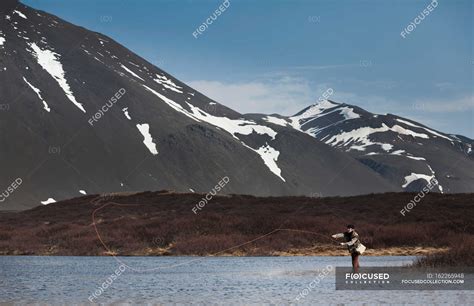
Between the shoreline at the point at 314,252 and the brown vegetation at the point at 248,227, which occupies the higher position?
the brown vegetation at the point at 248,227

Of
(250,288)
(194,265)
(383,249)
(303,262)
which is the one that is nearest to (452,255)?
(250,288)

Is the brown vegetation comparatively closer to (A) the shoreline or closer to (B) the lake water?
(A) the shoreline

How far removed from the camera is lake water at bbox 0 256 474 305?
27516 mm

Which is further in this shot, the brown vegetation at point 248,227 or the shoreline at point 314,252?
the brown vegetation at point 248,227

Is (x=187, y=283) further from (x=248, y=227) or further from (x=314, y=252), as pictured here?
(x=248, y=227)

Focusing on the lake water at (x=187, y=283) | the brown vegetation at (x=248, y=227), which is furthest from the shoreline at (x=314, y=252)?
the lake water at (x=187, y=283)

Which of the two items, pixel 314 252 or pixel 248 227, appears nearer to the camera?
pixel 314 252

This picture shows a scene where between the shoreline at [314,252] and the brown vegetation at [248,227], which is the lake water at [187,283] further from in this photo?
the brown vegetation at [248,227]

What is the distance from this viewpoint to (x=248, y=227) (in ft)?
213

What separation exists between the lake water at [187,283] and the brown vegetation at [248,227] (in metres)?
6.14

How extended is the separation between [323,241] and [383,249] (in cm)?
491

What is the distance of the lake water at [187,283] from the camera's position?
2752cm

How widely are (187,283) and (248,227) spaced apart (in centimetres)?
2934

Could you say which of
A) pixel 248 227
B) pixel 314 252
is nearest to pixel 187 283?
pixel 314 252
